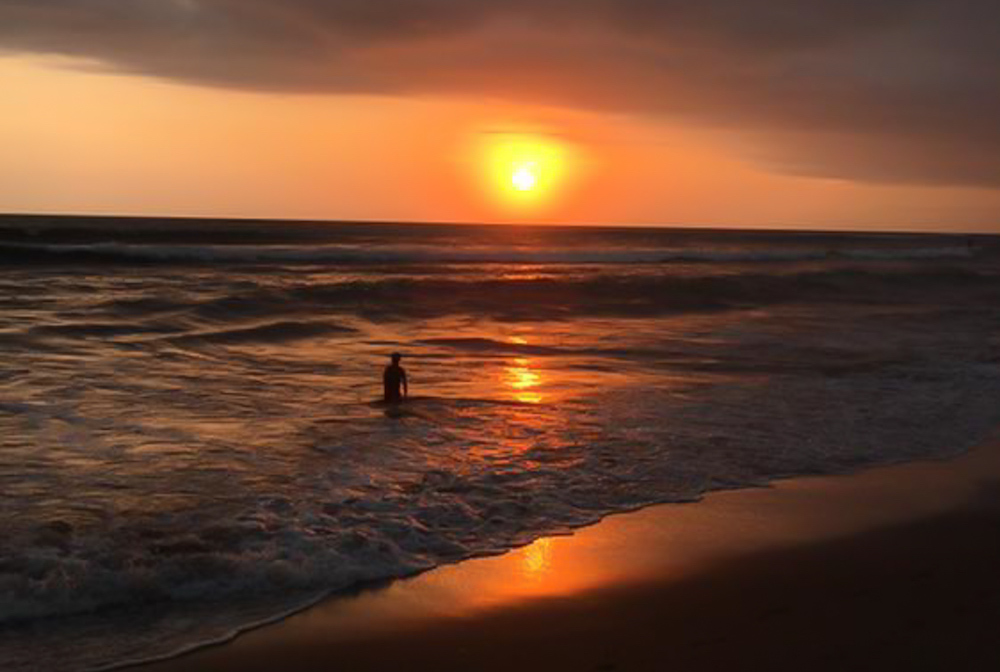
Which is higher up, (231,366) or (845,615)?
(231,366)

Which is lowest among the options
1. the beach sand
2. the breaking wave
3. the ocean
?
the beach sand

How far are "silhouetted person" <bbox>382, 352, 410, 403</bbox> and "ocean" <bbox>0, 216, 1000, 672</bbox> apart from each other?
15.3 inches

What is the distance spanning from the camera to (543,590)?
6223 mm

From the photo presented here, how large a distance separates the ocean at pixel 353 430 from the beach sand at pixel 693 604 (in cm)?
36

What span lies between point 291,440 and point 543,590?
4.63 m

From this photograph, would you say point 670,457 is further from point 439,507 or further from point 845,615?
point 845,615

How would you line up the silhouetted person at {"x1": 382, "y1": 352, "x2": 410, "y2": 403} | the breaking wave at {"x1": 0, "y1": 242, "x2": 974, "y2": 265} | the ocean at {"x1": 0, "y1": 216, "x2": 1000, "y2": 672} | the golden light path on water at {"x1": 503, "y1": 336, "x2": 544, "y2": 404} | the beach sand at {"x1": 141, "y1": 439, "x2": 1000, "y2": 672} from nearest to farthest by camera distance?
the beach sand at {"x1": 141, "y1": 439, "x2": 1000, "y2": 672} < the ocean at {"x1": 0, "y1": 216, "x2": 1000, "y2": 672} < the silhouetted person at {"x1": 382, "y1": 352, "x2": 410, "y2": 403} < the golden light path on water at {"x1": 503, "y1": 336, "x2": 544, "y2": 404} < the breaking wave at {"x1": 0, "y1": 242, "x2": 974, "y2": 265}

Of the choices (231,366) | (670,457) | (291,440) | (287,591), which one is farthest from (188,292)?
(287,591)

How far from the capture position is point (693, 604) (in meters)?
6.01

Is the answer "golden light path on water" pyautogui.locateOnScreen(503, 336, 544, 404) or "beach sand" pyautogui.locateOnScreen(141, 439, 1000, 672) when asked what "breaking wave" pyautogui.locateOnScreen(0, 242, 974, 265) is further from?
"beach sand" pyautogui.locateOnScreen(141, 439, 1000, 672)

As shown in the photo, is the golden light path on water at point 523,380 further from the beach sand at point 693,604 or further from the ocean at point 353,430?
the beach sand at point 693,604

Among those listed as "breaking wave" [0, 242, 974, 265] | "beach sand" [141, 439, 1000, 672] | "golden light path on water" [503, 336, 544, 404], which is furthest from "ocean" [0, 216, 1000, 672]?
"breaking wave" [0, 242, 974, 265]

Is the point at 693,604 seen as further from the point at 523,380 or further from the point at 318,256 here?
the point at 318,256

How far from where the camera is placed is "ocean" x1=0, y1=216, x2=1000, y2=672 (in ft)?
20.8
